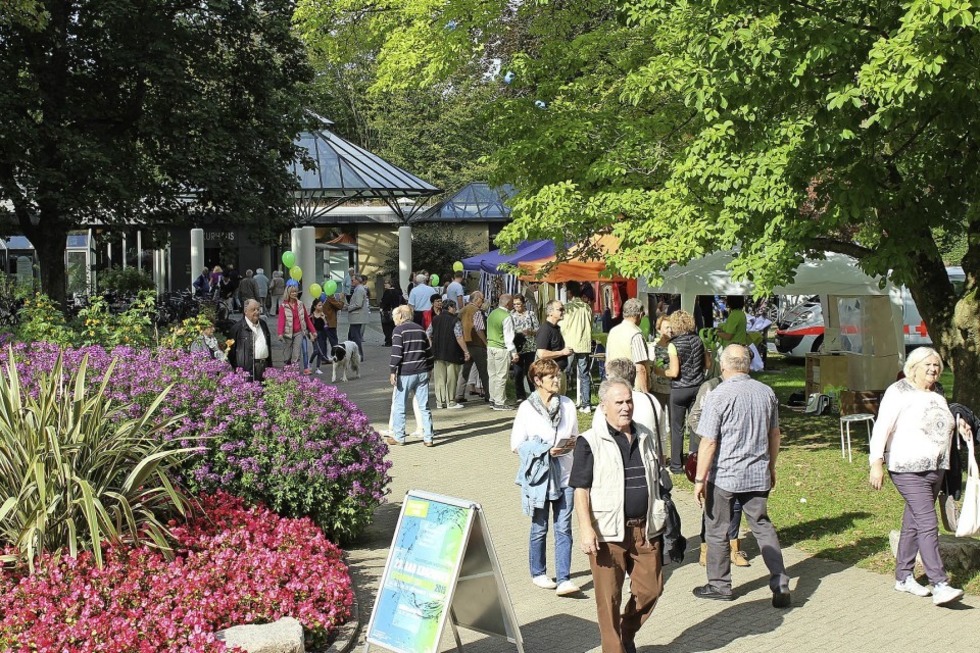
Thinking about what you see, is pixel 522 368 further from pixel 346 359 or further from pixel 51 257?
pixel 51 257

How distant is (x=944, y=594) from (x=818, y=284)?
876 centimetres

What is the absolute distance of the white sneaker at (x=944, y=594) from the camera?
7.39 m

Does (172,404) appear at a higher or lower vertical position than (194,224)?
lower

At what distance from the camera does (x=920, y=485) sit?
24.8 ft

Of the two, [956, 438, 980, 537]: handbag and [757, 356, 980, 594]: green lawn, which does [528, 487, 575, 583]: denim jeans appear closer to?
[757, 356, 980, 594]: green lawn

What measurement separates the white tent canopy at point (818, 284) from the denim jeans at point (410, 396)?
3874 mm

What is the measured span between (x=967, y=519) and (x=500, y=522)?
398 centimetres

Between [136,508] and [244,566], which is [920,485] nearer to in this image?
[244,566]

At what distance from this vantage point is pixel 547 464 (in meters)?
7.75

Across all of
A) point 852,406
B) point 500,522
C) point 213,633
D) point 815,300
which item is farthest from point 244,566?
point 815,300

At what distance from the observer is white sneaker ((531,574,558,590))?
314 inches

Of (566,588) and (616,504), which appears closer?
(616,504)

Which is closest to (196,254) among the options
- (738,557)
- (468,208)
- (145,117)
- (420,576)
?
(468,208)

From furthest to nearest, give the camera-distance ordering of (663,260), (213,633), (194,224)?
→ (194,224)
(663,260)
(213,633)
